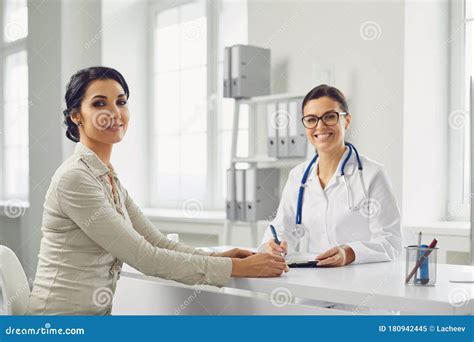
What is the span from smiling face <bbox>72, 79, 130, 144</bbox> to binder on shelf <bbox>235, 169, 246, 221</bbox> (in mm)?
1995

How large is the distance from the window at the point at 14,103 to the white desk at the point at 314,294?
10.3ft

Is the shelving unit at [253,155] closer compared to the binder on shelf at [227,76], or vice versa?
the shelving unit at [253,155]

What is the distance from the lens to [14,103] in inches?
196

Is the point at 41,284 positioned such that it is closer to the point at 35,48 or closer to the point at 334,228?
the point at 334,228

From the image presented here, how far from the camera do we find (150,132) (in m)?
5.20

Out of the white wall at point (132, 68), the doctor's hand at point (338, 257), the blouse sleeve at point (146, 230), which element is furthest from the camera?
the white wall at point (132, 68)

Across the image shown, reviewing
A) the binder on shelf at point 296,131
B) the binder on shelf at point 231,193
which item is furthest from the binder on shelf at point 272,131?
the binder on shelf at point 231,193

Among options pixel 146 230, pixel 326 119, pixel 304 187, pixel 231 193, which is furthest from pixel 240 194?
pixel 146 230

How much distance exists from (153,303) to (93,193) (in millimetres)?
573

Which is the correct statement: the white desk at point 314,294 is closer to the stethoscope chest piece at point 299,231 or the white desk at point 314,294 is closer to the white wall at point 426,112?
the stethoscope chest piece at point 299,231

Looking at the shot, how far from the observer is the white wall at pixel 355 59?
3.29 meters

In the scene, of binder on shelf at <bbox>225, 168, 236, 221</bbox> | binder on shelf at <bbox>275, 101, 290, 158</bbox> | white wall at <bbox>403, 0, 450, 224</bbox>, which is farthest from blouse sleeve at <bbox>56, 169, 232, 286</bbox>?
binder on shelf at <bbox>225, 168, 236, 221</bbox>

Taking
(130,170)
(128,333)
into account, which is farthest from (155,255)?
(130,170)

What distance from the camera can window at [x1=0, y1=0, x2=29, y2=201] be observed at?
16.2 feet
